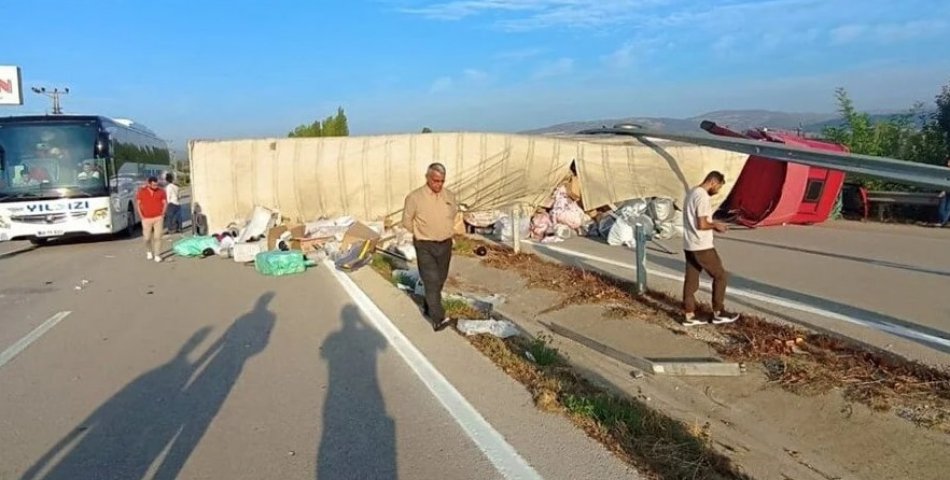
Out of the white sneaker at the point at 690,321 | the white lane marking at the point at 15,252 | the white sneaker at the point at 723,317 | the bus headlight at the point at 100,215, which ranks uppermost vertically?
the bus headlight at the point at 100,215

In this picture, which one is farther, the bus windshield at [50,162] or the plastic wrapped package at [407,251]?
the bus windshield at [50,162]

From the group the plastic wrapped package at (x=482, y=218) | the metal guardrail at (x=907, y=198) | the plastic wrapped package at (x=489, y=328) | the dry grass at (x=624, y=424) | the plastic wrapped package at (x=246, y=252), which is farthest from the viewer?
the metal guardrail at (x=907, y=198)

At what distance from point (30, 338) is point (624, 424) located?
6.72 metres

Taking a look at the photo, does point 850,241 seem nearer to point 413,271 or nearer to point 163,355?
point 413,271

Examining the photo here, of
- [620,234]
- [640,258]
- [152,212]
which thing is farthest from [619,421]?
[152,212]

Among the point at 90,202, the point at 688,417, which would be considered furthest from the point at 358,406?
the point at 90,202

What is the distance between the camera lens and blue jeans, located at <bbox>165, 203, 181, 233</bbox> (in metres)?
20.2

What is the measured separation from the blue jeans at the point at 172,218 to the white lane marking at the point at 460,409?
1438 centimetres

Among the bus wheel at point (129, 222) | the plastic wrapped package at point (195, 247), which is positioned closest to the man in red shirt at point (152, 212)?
the plastic wrapped package at point (195, 247)

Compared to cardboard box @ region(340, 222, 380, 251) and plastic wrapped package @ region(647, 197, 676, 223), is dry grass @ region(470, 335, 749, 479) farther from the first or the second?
plastic wrapped package @ region(647, 197, 676, 223)

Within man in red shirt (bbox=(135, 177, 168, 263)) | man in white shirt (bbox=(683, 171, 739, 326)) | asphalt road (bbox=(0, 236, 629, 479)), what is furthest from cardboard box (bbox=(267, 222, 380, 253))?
man in white shirt (bbox=(683, 171, 739, 326))

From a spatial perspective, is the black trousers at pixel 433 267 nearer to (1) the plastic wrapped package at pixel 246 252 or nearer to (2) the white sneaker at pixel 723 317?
(2) the white sneaker at pixel 723 317

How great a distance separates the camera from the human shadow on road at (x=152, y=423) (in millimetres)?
4121

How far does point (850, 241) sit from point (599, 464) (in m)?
12.3
